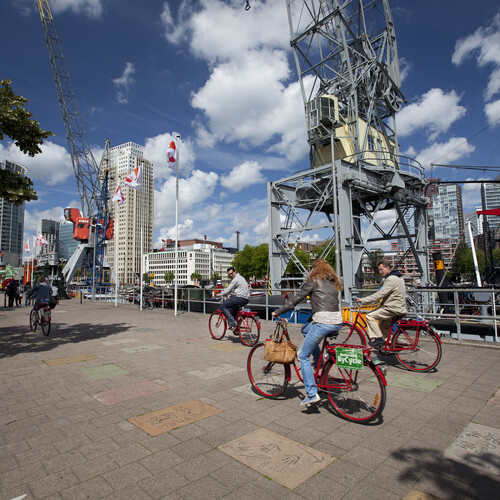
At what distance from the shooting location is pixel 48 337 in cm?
1018

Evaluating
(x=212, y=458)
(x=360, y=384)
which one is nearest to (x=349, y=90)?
(x=360, y=384)

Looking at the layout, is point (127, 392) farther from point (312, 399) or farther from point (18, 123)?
point (18, 123)

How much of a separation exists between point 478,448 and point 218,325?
6.91m

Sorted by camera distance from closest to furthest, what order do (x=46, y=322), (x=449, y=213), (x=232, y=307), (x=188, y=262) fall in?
(x=232, y=307) < (x=46, y=322) < (x=449, y=213) < (x=188, y=262)

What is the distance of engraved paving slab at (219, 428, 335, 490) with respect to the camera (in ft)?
9.45

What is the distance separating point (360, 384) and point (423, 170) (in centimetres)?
2181

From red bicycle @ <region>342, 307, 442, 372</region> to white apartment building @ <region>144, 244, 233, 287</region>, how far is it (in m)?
170

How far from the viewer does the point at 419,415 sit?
409cm

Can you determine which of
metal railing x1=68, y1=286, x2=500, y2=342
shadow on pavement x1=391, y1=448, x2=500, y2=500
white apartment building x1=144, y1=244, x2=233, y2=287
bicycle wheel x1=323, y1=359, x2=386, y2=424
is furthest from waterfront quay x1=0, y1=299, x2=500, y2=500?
white apartment building x1=144, y1=244, x2=233, y2=287

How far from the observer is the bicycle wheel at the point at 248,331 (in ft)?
27.9

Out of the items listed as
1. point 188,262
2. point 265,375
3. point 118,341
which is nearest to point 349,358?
point 265,375

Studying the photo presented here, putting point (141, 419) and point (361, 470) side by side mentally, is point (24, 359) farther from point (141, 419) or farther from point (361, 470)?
point (361, 470)

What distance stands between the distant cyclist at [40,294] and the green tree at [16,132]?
3.12 metres

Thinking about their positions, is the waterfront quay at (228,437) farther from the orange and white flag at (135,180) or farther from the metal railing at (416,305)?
the orange and white flag at (135,180)
